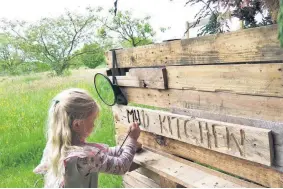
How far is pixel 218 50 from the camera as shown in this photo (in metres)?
1.07

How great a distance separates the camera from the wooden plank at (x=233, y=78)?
0.92 metres

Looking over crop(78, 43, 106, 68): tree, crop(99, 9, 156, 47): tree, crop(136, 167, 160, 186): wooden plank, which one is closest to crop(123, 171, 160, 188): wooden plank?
crop(136, 167, 160, 186): wooden plank

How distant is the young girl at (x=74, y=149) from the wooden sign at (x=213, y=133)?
0.21 metres

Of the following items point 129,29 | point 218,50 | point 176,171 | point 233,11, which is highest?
point 129,29

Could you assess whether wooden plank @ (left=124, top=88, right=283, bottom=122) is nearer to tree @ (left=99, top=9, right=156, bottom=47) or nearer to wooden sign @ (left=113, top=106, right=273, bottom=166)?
wooden sign @ (left=113, top=106, right=273, bottom=166)

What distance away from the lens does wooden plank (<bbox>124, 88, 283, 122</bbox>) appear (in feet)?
3.11

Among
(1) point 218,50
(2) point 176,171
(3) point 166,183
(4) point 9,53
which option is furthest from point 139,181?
(4) point 9,53

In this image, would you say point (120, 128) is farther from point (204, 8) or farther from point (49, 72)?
point (49, 72)

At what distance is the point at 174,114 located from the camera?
1.28 meters

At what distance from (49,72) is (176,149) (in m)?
5.86

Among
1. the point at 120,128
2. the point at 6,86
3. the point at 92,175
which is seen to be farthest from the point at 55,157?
the point at 6,86

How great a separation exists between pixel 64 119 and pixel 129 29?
3.04 meters

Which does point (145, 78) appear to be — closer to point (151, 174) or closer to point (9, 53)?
point (151, 174)

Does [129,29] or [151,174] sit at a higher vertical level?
[129,29]
